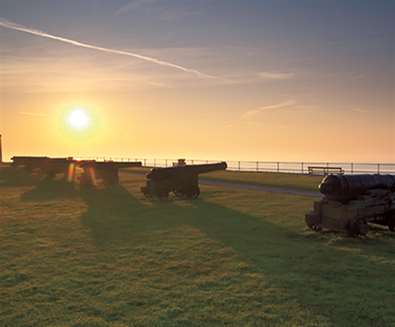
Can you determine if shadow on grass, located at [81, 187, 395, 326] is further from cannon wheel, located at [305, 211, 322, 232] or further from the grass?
the grass

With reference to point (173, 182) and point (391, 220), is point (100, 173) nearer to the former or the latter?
point (173, 182)

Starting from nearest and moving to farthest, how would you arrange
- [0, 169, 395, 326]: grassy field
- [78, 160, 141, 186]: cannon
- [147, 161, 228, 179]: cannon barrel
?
[0, 169, 395, 326]: grassy field → [147, 161, 228, 179]: cannon barrel → [78, 160, 141, 186]: cannon

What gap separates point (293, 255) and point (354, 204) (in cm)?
314

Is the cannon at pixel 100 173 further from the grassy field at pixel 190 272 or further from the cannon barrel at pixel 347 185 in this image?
the cannon barrel at pixel 347 185

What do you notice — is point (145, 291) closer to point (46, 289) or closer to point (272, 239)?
point (46, 289)

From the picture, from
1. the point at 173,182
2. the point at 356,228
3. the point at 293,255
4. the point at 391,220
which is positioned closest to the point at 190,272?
the point at 293,255

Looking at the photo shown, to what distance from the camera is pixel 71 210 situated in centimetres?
1622

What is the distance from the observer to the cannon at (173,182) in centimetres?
1963

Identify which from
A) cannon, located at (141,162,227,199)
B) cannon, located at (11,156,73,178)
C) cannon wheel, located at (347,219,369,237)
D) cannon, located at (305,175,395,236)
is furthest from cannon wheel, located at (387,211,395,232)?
cannon, located at (11,156,73,178)

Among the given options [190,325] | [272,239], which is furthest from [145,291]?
[272,239]

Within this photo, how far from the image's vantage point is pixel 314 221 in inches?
457

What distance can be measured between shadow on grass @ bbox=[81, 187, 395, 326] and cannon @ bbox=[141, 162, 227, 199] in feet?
9.41

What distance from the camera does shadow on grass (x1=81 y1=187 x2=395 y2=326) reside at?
6.16m

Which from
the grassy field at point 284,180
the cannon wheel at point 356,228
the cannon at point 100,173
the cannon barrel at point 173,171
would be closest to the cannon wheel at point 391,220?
the cannon wheel at point 356,228
